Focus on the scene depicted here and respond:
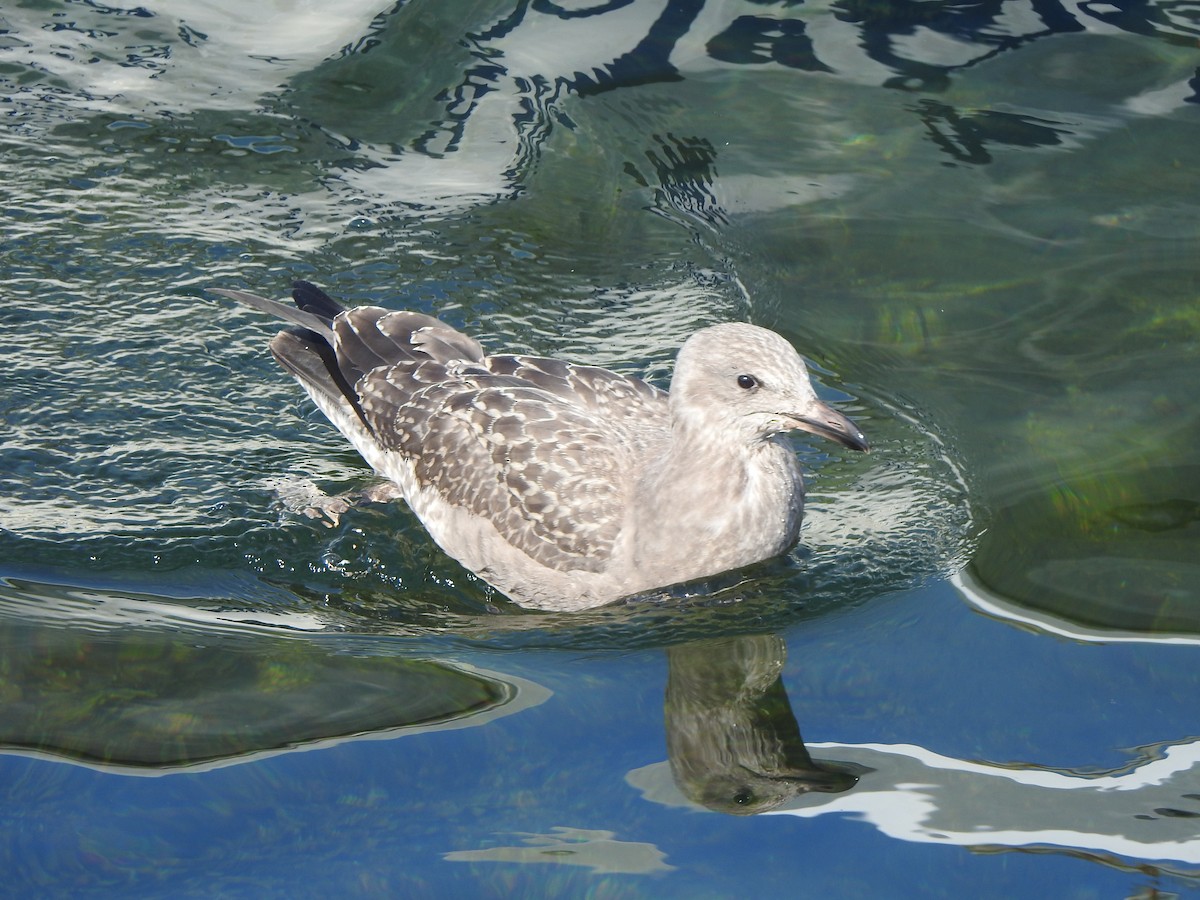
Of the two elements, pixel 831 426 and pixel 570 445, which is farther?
pixel 570 445

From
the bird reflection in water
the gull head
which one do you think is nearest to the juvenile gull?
the gull head

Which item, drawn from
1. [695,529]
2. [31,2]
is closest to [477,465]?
[695,529]

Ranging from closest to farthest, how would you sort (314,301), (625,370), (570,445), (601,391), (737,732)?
(737,732), (570,445), (601,391), (314,301), (625,370)

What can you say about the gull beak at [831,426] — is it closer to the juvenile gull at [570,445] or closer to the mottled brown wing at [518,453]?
the juvenile gull at [570,445]

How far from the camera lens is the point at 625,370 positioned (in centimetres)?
757

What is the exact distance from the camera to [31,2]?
10.4 m

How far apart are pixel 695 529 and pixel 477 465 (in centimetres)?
112

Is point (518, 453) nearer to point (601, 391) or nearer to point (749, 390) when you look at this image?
point (601, 391)

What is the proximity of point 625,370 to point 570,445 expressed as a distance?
1459mm

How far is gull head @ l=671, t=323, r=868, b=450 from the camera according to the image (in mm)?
5516

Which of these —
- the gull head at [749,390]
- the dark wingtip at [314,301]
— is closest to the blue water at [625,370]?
the dark wingtip at [314,301]

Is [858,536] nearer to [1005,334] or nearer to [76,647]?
[1005,334]

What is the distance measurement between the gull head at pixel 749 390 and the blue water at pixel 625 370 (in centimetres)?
72

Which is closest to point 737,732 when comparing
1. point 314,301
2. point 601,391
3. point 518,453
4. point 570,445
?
point 570,445
